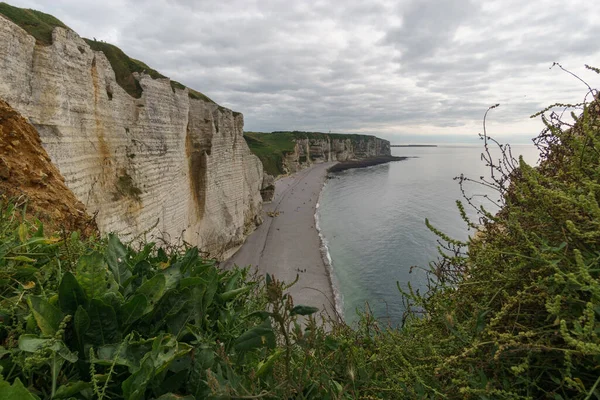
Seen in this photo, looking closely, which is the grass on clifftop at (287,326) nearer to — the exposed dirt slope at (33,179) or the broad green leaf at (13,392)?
the broad green leaf at (13,392)

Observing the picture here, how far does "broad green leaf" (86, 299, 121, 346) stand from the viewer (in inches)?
73.9

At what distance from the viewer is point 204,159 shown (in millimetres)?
21562

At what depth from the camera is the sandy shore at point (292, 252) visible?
81.6ft

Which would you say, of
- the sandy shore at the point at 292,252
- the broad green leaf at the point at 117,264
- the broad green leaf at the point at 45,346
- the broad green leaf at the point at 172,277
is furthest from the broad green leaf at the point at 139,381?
the sandy shore at the point at 292,252

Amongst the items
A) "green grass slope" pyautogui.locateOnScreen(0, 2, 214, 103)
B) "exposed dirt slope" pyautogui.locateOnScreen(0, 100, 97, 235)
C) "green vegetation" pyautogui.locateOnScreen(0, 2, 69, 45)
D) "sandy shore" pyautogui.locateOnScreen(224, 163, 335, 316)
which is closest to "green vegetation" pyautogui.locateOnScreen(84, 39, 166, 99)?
"green grass slope" pyautogui.locateOnScreen(0, 2, 214, 103)

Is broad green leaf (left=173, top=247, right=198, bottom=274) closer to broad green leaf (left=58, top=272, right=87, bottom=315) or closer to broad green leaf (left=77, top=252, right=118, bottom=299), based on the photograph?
broad green leaf (left=77, top=252, right=118, bottom=299)

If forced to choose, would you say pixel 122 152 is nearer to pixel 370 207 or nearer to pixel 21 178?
pixel 21 178

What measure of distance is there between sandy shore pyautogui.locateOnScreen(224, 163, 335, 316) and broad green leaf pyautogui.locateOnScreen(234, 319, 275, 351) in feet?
36.9

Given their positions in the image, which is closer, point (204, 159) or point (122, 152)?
point (122, 152)

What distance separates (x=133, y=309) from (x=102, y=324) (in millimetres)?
172

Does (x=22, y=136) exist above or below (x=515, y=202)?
above

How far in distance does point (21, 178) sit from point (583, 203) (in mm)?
6486

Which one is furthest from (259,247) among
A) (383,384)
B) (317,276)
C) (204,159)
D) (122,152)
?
(383,384)

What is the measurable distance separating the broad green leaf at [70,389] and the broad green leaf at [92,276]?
48 centimetres
